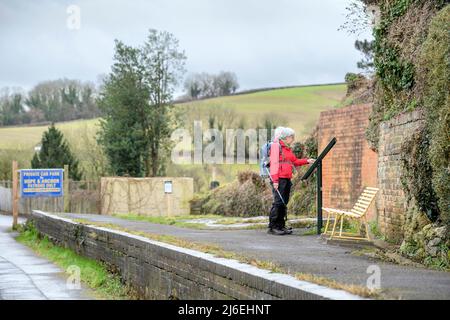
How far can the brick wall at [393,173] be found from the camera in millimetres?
12703

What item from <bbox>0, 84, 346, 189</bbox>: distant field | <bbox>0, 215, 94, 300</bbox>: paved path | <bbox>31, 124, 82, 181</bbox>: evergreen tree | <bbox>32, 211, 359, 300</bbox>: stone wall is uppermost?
<bbox>0, 84, 346, 189</bbox>: distant field

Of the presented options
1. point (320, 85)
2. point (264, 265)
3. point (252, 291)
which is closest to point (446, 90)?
point (264, 265)

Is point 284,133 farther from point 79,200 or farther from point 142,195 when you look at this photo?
point 79,200

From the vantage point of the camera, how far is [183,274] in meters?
9.64

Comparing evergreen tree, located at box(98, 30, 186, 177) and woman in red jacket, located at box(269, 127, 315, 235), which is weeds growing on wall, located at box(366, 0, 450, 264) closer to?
woman in red jacket, located at box(269, 127, 315, 235)

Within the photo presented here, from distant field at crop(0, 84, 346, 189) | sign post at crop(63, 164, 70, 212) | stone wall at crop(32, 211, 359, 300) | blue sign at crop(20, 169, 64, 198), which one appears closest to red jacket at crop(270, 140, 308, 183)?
stone wall at crop(32, 211, 359, 300)

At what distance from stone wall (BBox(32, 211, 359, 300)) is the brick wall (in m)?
3.92

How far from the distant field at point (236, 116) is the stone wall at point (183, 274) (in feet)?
138

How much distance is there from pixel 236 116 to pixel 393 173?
6108 centimetres

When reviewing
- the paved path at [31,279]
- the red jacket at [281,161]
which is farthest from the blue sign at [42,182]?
the red jacket at [281,161]

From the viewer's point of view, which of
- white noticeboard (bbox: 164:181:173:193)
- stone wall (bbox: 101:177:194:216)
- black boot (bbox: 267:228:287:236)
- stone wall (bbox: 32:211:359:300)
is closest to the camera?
stone wall (bbox: 32:211:359:300)

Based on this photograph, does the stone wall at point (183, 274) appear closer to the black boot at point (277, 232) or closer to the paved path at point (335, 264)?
the paved path at point (335, 264)

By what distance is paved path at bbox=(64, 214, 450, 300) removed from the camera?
7316 mm

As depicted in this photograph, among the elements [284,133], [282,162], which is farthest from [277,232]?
[284,133]
